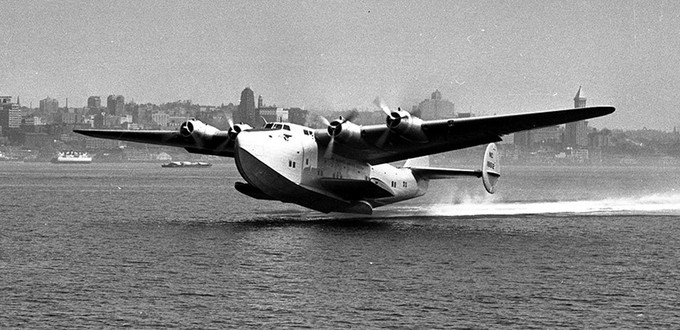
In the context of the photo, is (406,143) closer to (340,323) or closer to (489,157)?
(489,157)

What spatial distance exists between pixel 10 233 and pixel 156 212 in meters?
20.9

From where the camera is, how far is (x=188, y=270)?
119 ft

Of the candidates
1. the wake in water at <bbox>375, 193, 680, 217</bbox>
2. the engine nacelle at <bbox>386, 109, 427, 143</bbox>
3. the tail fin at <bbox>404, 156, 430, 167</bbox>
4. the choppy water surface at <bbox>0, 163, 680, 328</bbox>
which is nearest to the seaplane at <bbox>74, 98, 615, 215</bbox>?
the engine nacelle at <bbox>386, 109, 427, 143</bbox>

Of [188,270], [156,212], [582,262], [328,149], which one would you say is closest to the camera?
[188,270]

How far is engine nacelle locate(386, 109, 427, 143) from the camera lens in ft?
153

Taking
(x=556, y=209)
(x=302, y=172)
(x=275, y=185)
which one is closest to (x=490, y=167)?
(x=302, y=172)

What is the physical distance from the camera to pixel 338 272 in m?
36.3

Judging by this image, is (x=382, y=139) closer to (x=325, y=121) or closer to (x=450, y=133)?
(x=450, y=133)

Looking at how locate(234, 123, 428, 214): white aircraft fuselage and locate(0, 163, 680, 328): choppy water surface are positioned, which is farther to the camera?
locate(234, 123, 428, 214): white aircraft fuselage

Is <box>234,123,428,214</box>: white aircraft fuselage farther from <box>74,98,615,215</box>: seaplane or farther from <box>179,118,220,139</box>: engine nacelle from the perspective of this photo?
<box>179,118,220,139</box>: engine nacelle

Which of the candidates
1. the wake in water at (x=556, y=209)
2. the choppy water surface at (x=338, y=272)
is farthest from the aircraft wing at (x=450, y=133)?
the wake in water at (x=556, y=209)

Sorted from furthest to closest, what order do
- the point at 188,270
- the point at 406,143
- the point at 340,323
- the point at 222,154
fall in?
the point at 222,154 → the point at 406,143 → the point at 188,270 → the point at 340,323

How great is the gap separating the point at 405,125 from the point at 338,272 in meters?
12.6

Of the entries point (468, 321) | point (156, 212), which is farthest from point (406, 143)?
point (156, 212)
